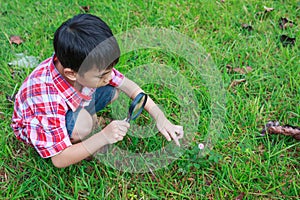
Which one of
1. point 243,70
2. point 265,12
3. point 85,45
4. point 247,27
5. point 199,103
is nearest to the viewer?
point 85,45

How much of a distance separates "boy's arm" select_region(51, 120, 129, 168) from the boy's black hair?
0.31 metres

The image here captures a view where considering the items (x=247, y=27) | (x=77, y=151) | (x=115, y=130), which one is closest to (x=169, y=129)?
(x=115, y=130)

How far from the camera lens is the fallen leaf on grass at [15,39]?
2.72 m

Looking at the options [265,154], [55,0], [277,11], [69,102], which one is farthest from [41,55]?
[277,11]

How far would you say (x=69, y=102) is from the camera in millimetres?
1788

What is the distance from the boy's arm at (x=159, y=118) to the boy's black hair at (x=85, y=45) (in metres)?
0.47

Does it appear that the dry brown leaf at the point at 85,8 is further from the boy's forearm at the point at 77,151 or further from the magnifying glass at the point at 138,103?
the boy's forearm at the point at 77,151

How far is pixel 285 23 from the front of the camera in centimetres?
284

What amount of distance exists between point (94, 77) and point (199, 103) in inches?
34.1

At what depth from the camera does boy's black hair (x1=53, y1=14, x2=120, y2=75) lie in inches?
61.6

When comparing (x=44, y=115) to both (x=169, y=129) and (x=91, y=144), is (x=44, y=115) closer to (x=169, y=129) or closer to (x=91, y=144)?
(x=91, y=144)

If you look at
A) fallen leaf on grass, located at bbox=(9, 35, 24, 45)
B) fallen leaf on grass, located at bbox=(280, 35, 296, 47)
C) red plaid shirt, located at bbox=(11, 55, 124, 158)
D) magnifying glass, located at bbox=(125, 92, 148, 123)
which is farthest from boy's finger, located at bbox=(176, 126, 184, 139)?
fallen leaf on grass, located at bbox=(9, 35, 24, 45)

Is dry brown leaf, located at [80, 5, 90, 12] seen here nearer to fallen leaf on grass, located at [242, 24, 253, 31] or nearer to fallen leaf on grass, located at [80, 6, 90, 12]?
fallen leaf on grass, located at [80, 6, 90, 12]

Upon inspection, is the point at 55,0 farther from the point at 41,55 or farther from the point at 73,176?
the point at 73,176
